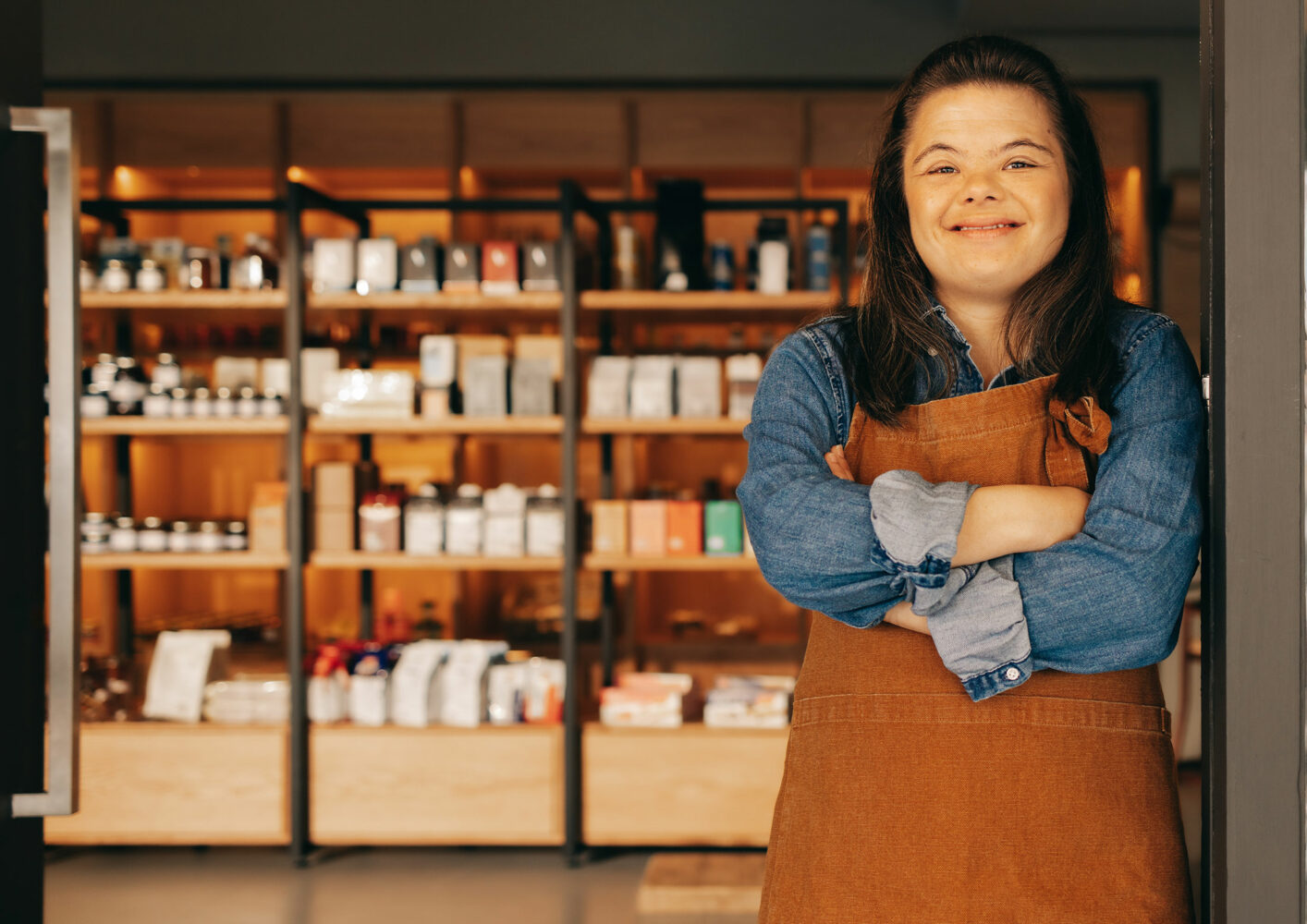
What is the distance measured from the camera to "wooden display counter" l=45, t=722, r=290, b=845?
12.3 ft

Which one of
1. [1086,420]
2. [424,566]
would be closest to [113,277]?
[424,566]

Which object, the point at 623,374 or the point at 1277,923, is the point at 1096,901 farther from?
the point at 623,374

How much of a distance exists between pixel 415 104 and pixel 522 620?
260 centimetres

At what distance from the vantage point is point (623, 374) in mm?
3822

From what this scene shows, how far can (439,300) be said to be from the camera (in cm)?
379

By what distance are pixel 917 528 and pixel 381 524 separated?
304 cm

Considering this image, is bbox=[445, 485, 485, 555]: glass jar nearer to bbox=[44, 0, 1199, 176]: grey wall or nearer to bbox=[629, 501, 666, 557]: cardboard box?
bbox=[629, 501, 666, 557]: cardboard box

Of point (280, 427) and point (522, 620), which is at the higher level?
point (280, 427)

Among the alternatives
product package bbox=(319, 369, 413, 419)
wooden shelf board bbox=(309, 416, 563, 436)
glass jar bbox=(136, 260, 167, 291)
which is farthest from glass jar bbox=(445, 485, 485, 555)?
glass jar bbox=(136, 260, 167, 291)

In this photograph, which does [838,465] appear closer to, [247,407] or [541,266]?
[541,266]

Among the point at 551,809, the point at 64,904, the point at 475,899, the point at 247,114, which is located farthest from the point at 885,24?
the point at 64,904

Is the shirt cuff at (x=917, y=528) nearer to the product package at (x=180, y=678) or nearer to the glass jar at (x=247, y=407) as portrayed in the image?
the glass jar at (x=247, y=407)

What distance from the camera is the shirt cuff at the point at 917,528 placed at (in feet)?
3.51

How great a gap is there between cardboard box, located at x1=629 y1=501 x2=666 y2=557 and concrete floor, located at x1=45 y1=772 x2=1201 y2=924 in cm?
114
